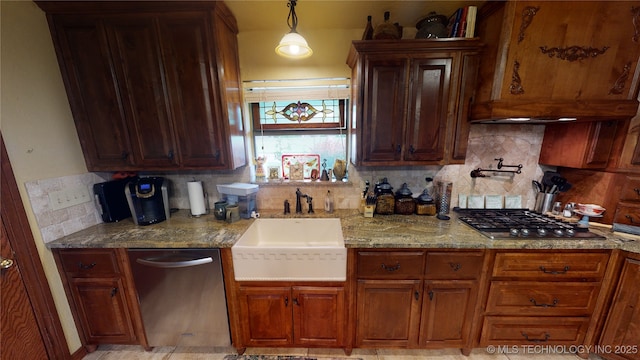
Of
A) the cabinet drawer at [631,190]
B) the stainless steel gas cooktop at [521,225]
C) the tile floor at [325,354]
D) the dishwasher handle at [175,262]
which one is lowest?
the tile floor at [325,354]

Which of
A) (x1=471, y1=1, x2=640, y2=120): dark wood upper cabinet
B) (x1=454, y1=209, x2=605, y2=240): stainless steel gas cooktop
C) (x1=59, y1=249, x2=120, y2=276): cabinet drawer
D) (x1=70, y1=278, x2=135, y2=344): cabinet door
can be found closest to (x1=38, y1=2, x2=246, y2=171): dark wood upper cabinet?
(x1=59, y1=249, x2=120, y2=276): cabinet drawer

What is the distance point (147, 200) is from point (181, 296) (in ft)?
2.60

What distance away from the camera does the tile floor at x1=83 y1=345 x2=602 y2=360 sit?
153 centimetres

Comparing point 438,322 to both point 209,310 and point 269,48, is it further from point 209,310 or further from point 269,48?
point 269,48

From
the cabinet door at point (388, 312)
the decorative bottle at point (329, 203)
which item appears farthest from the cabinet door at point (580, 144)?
the decorative bottle at point (329, 203)

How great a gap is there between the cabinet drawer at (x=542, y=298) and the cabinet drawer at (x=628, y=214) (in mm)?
500

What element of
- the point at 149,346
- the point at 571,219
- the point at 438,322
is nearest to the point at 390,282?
the point at 438,322

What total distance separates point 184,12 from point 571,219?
326 cm

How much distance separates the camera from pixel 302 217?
180 centimetres

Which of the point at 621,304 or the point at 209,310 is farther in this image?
the point at 209,310

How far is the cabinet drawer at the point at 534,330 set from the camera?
142cm

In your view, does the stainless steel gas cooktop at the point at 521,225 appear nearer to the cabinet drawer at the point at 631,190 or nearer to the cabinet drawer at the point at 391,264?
the cabinet drawer at the point at 631,190

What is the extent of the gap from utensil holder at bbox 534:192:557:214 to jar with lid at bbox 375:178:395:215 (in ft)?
4.29

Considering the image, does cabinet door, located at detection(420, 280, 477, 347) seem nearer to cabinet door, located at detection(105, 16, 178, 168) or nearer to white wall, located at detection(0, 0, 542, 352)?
white wall, located at detection(0, 0, 542, 352)
